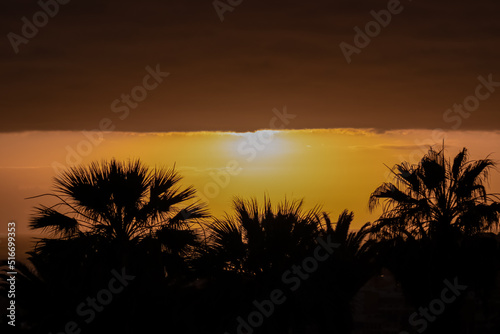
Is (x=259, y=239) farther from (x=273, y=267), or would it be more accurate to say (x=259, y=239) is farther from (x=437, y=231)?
(x=437, y=231)

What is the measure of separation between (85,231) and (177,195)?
279cm

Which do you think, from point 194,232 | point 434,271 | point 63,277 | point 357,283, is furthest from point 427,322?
point 63,277

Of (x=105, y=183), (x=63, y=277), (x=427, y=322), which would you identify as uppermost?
(x=105, y=183)

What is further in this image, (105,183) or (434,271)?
(434,271)

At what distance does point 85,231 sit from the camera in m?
19.3

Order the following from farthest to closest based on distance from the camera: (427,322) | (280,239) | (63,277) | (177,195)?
(427,322) → (177,195) → (280,239) → (63,277)

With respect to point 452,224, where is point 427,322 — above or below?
below

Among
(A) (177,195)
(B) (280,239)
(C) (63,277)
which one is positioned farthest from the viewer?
(A) (177,195)

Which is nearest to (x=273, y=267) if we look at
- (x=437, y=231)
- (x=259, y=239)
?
(x=259, y=239)

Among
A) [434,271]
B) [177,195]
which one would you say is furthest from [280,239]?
[434,271]

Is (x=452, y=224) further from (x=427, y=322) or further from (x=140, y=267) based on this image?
(x=140, y=267)

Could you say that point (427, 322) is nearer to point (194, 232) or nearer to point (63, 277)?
point (194, 232)

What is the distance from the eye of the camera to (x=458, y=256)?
2294 centimetres

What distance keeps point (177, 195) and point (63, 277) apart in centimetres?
443
